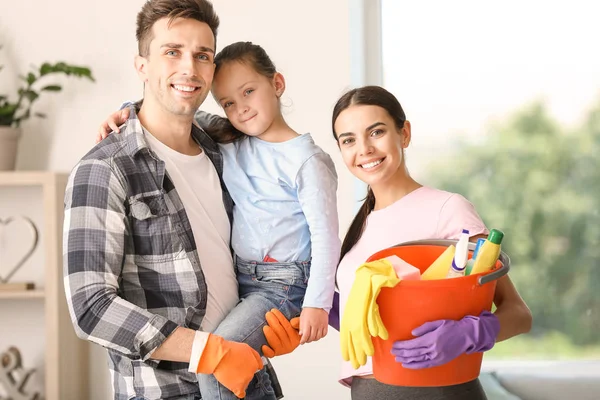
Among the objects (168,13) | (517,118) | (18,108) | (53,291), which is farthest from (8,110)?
(517,118)

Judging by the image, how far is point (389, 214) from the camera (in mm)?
1617

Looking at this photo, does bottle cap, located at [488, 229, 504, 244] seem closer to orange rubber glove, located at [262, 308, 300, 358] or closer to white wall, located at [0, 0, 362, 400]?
orange rubber glove, located at [262, 308, 300, 358]

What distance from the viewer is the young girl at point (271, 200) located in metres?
1.72

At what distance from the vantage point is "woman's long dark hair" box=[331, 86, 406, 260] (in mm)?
1654

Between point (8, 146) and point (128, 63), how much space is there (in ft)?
2.04

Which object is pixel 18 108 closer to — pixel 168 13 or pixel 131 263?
pixel 168 13

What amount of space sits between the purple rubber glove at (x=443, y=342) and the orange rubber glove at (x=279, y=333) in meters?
0.39

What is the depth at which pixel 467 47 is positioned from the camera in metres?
3.46

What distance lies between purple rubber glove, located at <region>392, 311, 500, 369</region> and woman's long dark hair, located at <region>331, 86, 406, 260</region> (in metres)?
0.39

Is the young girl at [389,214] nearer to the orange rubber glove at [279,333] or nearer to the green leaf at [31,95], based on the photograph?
the orange rubber glove at [279,333]

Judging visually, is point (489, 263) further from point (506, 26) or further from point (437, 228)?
point (506, 26)

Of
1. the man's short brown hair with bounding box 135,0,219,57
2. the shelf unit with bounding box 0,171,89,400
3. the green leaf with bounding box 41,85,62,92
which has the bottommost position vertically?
the shelf unit with bounding box 0,171,89,400

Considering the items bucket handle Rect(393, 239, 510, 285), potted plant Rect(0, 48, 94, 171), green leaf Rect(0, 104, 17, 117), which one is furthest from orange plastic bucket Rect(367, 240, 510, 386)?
green leaf Rect(0, 104, 17, 117)

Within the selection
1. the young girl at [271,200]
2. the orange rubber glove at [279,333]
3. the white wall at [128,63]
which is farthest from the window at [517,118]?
the orange rubber glove at [279,333]
